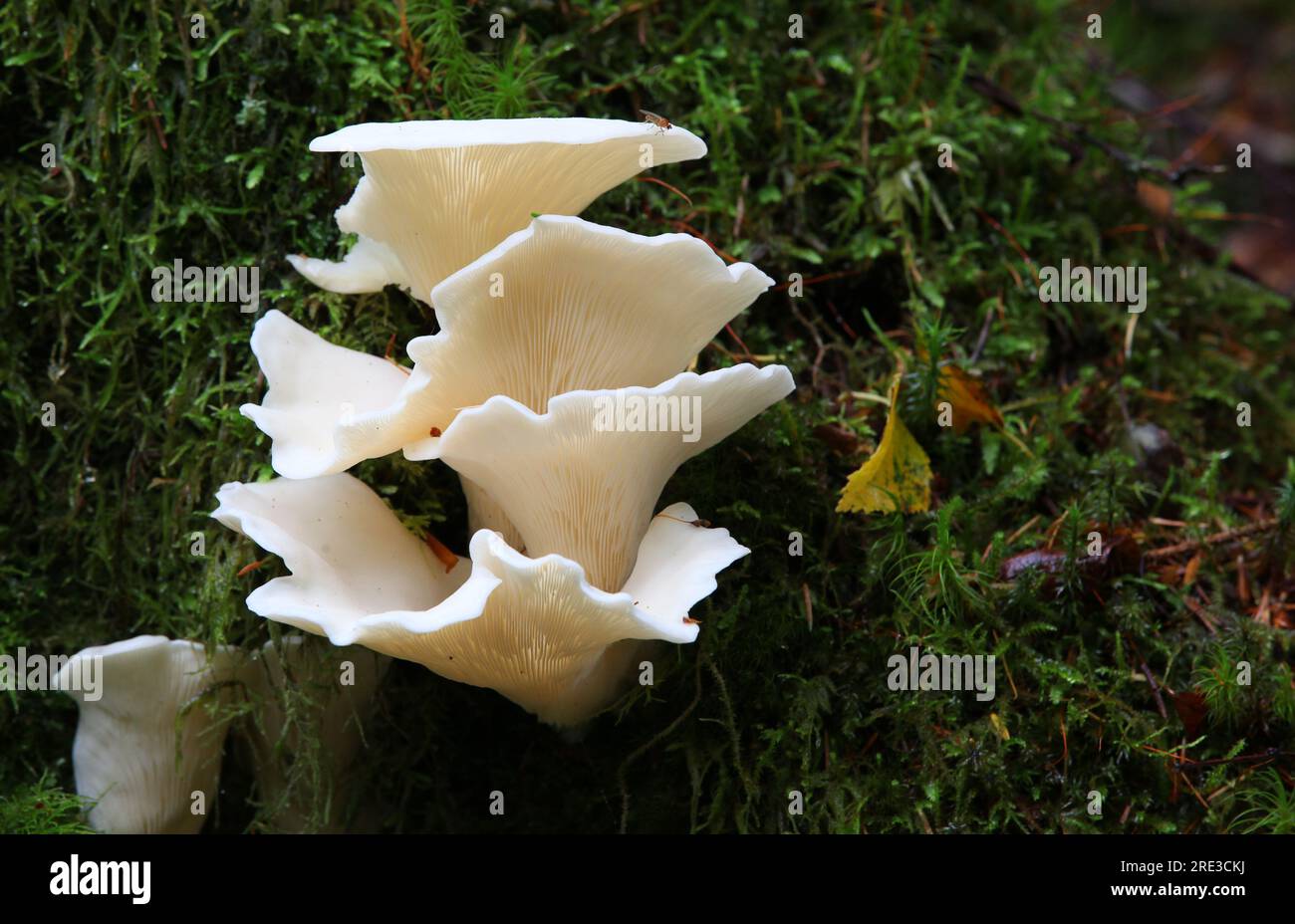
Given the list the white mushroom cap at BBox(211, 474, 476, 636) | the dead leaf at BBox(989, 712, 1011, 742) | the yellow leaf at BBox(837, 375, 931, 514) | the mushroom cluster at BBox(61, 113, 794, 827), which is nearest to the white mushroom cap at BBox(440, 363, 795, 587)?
the mushroom cluster at BBox(61, 113, 794, 827)

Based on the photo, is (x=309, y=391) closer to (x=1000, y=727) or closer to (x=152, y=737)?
(x=152, y=737)

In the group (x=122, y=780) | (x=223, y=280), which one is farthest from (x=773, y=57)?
(x=122, y=780)

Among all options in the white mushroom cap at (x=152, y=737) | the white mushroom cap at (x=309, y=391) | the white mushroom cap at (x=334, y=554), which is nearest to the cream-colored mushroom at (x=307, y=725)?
the white mushroom cap at (x=152, y=737)

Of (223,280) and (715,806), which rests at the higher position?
(223,280)

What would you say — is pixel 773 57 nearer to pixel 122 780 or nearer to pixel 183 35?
pixel 183 35

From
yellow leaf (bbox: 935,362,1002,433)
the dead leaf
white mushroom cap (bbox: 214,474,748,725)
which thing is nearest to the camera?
white mushroom cap (bbox: 214,474,748,725)

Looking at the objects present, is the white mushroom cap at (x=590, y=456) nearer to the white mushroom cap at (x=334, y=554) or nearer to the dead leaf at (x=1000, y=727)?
the white mushroom cap at (x=334, y=554)

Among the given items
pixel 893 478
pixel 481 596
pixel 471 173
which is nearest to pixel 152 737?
pixel 481 596

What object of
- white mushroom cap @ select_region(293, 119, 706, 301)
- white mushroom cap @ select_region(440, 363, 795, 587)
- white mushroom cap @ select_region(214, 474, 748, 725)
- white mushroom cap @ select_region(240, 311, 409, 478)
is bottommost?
white mushroom cap @ select_region(214, 474, 748, 725)

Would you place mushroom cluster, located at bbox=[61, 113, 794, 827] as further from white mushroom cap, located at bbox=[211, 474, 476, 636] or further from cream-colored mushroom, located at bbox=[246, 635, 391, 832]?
cream-colored mushroom, located at bbox=[246, 635, 391, 832]
